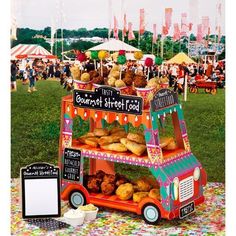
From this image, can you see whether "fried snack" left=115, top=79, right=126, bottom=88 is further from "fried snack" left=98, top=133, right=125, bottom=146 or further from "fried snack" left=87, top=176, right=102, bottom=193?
"fried snack" left=87, top=176, right=102, bottom=193

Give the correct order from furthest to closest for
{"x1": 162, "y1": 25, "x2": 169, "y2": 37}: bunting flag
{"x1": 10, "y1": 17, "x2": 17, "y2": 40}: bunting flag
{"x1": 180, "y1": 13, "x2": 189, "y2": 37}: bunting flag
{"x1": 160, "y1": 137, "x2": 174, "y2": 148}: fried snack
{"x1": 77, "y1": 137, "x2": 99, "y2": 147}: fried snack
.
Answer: {"x1": 162, "y1": 25, "x2": 169, "y2": 37}: bunting flag, {"x1": 180, "y1": 13, "x2": 189, "y2": 37}: bunting flag, {"x1": 10, "y1": 17, "x2": 17, "y2": 40}: bunting flag, {"x1": 77, "y1": 137, "x2": 99, "y2": 147}: fried snack, {"x1": 160, "y1": 137, "x2": 174, "y2": 148}: fried snack

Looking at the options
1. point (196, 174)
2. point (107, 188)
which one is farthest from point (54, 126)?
point (196, 174)

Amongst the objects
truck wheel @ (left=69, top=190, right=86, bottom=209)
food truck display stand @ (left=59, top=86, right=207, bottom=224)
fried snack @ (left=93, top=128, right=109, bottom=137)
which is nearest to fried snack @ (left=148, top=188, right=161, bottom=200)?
food truck display stand @ (left=59, top=86, right=207, bottom=224)

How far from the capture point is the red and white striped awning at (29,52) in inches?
296

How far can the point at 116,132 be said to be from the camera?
23.1 feet

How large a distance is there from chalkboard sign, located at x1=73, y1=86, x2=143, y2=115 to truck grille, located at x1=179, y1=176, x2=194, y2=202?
68cm

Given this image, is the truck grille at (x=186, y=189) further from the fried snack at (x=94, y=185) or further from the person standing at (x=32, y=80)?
the person standing at (x=32, y=80)

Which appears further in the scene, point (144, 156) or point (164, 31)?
point (164, 31)

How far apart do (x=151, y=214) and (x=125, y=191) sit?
0.31m

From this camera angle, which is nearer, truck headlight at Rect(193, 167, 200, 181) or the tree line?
truck headlight at Rect(193, 167, 200, 181)

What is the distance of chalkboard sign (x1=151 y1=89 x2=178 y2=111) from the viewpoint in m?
6.46

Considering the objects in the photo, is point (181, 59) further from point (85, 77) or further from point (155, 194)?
point (155, 194)

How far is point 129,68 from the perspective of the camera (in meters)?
7.46
